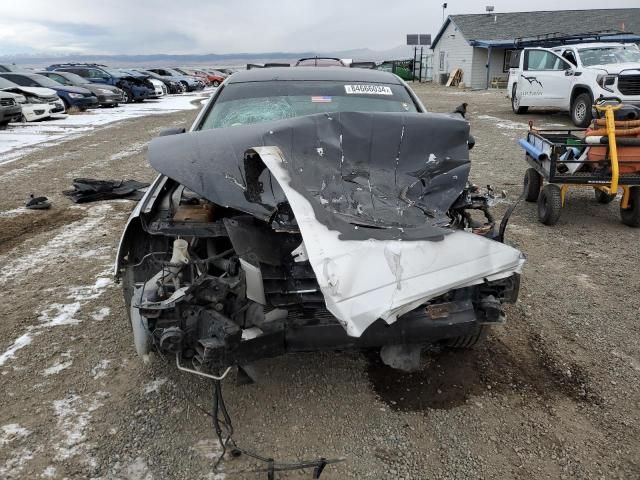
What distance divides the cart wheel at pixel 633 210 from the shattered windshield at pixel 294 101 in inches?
127

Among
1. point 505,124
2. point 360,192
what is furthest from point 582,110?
point 360,192

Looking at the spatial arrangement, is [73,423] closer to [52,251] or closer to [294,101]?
[294,101]

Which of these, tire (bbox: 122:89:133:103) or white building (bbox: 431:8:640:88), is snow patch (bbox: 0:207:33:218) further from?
white building (bbox: 431:8:640:88)

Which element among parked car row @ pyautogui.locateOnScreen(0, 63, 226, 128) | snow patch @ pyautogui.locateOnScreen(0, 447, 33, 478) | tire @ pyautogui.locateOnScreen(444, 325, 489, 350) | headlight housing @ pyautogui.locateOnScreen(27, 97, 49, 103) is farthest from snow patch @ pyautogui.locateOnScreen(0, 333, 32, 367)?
headlight housing @ pyautogui.locateOnScreen(27, 97, 49, 103)

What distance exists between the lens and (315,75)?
4.57 meters

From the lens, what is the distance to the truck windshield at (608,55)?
43.3 ft

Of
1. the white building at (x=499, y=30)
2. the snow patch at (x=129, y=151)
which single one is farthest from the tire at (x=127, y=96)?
the white building at (x=499, y=30)

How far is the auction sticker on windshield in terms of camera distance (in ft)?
14.4

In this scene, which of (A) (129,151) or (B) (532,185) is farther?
(A) (129,151)

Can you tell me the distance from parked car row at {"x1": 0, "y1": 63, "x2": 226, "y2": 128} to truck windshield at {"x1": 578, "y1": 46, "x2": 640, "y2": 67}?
14.8 m

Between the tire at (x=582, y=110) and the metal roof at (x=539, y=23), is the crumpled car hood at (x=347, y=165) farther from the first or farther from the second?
the metal roof at (x=539, y=23)

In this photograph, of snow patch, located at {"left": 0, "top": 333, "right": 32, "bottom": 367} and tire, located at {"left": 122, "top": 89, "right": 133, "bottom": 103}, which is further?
tire, located at {"left": 122, "top": 89, "right": 133, "bottom": 103}

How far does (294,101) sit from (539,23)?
1440 inches

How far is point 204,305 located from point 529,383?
1.97 meters
